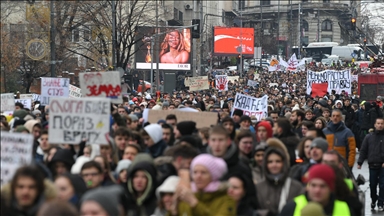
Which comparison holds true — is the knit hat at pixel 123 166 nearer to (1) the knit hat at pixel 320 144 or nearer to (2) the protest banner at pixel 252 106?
(1) the knit hat at pixel 320 144

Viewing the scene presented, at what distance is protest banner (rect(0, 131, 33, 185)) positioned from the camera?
8.59 meters

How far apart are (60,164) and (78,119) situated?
4.66 feet

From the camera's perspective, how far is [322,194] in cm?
726

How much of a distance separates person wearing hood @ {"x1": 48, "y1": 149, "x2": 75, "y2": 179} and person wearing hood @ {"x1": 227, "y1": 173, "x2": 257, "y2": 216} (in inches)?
80.1

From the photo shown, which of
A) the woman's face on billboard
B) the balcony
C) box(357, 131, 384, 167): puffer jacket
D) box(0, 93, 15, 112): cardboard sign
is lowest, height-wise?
box(357, 131, 384, 167): puffer jacket

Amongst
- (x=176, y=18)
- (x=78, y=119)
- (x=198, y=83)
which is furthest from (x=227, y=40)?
(x=78, y=119)

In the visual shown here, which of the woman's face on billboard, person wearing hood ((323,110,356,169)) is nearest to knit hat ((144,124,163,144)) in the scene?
person wearing hood ((323,110,356,169))

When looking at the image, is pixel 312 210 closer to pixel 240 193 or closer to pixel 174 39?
pixel 240 193

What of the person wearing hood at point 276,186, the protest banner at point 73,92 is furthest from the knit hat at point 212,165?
the protest banner at point 73,92

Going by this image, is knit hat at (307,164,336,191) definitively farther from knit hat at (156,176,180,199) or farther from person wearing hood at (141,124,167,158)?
person wearing hood at (141,124,167,158)

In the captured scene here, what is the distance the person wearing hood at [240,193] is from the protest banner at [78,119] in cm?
297

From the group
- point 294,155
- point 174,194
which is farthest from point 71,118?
point 174,194

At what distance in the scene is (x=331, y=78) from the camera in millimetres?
32031

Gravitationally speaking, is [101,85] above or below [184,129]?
above
